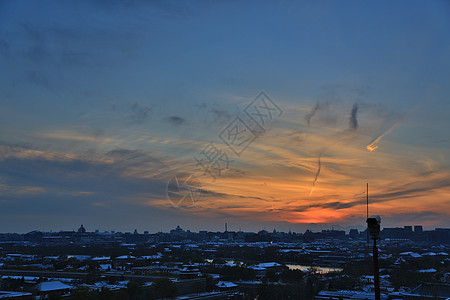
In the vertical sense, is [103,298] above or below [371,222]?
below

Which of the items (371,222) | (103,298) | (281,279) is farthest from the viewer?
(281,279)

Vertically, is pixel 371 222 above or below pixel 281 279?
above

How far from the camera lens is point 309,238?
17125cm

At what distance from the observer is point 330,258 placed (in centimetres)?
7769

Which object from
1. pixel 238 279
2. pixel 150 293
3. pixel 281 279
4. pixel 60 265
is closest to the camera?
pixel 150 293

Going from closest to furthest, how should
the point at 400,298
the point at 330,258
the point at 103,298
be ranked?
the point at 103,298 < the point at 400,298 < the point at 330,258

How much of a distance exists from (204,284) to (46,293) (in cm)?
1232

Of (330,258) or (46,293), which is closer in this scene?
(46,293)

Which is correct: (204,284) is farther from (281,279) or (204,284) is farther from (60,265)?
(60,265)

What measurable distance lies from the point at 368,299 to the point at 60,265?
1446 inches

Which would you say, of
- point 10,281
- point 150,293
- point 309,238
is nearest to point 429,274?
point 150,293

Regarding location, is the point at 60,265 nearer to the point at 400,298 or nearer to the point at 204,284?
the point at 204,284

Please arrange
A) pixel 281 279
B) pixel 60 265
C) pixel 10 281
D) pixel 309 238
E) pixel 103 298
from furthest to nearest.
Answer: pixel 309 238, pixel 60 265, pixel 281 279, pixel 10 281, pixel 103 298

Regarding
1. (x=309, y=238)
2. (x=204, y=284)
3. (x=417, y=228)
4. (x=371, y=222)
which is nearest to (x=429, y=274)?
(x=204, y=284)
